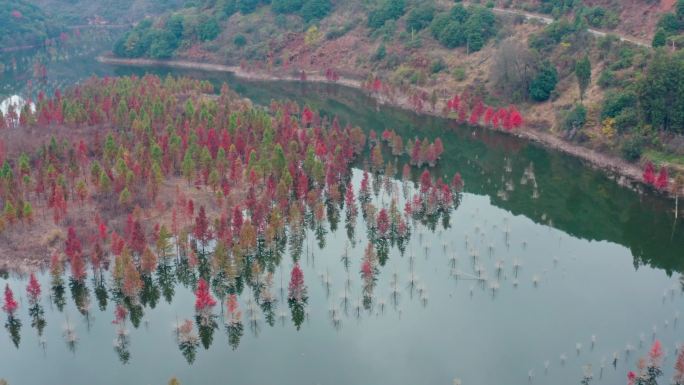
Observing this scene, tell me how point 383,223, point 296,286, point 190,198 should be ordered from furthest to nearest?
point 190,198 < point 383,223 < point 296,286

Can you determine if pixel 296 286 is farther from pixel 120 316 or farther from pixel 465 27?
pixel 465 27

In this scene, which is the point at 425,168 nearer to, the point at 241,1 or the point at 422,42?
the point at 422,42

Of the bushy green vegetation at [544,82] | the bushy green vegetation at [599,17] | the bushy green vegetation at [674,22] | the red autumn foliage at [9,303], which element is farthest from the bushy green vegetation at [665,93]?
the red autumn foliage at [9,303]

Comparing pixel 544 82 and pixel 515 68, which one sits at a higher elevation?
pixel 515 68

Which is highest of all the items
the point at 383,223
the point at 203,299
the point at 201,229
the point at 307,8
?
the point at 307,8

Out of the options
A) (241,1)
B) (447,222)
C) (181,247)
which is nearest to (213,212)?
(181,247)

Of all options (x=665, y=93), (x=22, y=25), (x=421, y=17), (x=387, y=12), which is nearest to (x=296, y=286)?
(x=665, y=93)

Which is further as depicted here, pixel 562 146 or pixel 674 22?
pixel 674 22
